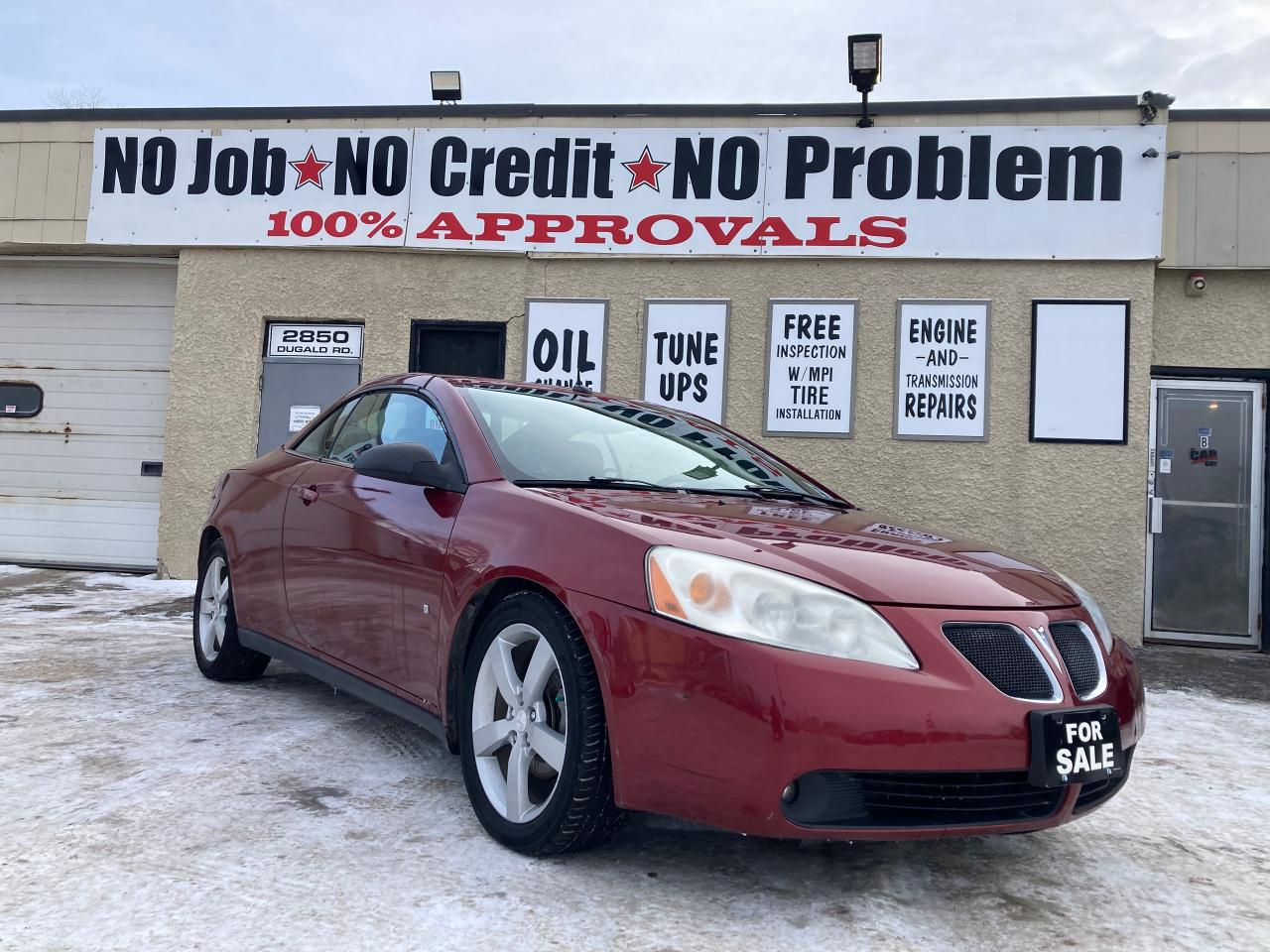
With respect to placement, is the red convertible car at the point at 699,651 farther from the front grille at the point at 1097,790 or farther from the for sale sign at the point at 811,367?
the for sale sign at the point at 811,367

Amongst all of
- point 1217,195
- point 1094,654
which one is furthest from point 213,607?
point 1217,195

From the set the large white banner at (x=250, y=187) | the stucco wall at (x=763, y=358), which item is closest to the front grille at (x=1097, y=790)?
the stucco wall at (x=763, y=358)

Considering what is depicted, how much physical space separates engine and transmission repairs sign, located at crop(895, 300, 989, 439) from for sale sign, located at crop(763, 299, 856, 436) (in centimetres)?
40

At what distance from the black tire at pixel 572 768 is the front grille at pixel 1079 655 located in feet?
3.78

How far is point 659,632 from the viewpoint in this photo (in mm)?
Result: 2412

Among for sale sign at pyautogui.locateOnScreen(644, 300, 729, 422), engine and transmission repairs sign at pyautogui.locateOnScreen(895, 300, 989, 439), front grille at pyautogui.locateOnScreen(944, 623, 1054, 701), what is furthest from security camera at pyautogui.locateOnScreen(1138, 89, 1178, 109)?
front grille at pyautogui.locateOnScreen(944, 623, 1054, 701)

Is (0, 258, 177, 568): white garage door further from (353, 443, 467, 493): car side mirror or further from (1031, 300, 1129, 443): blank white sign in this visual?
(1031, 300, 1129, 443): blank white sign

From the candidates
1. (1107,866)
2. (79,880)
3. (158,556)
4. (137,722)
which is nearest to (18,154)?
A: (158,556)

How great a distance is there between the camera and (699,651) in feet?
7.72

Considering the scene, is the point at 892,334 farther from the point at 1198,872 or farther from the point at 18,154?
the point at 18,154

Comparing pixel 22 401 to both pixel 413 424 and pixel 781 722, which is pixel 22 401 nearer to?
pixel 413 424

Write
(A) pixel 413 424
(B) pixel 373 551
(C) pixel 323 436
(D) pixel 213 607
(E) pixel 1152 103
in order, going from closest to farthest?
1. (B) pixel 373 551
2. (A) pixel 413 424
3. (C) pixel 323 436
4. (D) pixel 213 607
5. (E) pixel 1152 103

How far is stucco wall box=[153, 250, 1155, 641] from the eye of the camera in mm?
7785

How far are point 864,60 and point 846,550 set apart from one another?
6338mm
